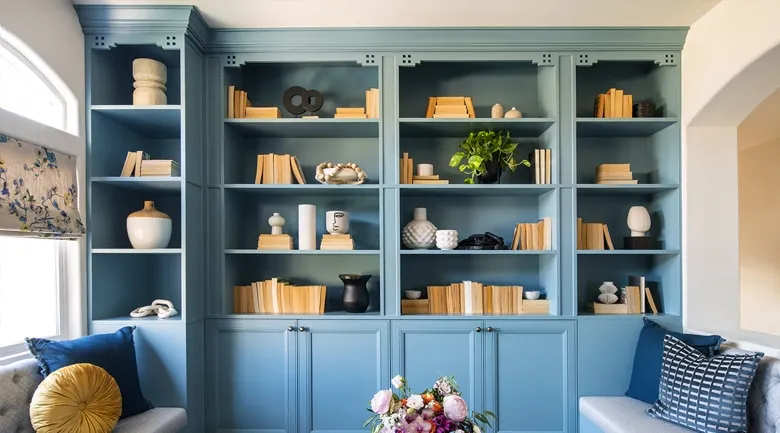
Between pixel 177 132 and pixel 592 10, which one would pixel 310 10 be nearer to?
pixel 177 132

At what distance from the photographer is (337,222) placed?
2.92 m

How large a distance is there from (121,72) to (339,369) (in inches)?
93.8

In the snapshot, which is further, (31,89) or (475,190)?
(475,190)

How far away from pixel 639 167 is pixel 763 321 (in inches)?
121

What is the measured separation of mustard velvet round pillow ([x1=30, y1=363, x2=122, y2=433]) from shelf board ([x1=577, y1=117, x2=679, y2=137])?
2.94 metres

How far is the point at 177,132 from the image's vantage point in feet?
10.0

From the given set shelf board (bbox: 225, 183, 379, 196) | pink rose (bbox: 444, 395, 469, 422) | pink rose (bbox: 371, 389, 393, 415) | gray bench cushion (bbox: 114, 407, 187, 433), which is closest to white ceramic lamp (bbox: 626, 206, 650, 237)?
shelf board (bbox: 225, 183, 379, 196)

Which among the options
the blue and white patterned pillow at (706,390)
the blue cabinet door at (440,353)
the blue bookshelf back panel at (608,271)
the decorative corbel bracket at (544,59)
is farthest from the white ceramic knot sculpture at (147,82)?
the blue and white patterned pillow at (706,390)

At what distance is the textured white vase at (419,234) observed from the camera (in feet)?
9.62

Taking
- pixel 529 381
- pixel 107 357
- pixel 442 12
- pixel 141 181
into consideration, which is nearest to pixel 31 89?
pixel 141 181

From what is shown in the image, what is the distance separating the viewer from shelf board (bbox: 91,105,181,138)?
103 inches

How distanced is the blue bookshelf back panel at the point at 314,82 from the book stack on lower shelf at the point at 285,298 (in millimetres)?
1201

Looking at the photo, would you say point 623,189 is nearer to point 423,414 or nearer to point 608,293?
point 608,293

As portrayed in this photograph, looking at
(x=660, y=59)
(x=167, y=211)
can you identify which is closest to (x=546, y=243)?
(x=660, y=59)
